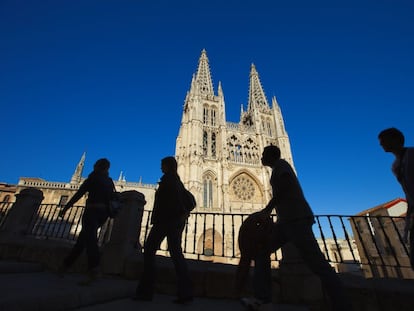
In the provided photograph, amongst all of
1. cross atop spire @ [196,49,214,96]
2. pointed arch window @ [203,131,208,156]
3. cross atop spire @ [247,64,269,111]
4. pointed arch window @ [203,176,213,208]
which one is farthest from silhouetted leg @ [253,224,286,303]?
cross atop spire @ [247,64,269,111]

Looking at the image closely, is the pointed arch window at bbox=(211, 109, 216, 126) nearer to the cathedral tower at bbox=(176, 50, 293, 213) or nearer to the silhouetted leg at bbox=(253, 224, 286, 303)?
the cathedral tower at bbox=(176, 50, 293, 213)

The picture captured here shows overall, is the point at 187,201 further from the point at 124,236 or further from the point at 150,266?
the point at 124,236

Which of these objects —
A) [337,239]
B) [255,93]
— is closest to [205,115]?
[255,93]

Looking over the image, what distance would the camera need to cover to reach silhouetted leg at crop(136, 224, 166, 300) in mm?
2412

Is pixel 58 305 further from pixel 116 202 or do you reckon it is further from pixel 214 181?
pixel 214 181

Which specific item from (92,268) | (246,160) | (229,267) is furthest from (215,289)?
(246,160)

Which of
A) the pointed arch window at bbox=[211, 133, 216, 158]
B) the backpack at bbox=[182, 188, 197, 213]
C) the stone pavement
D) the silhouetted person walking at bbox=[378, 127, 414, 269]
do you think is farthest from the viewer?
the pointed arch window at bbox=[211, 133, 216, 158]

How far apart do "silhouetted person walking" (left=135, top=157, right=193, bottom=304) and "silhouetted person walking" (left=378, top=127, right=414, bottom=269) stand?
2340 mm

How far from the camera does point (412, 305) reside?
253cm

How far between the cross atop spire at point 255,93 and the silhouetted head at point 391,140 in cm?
3497

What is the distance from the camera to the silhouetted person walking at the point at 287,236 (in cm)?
194

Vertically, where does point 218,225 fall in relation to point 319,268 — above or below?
above

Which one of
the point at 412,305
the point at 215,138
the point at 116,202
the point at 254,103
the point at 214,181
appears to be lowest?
the point at 412,305

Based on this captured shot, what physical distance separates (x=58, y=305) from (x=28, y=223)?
4794mm
